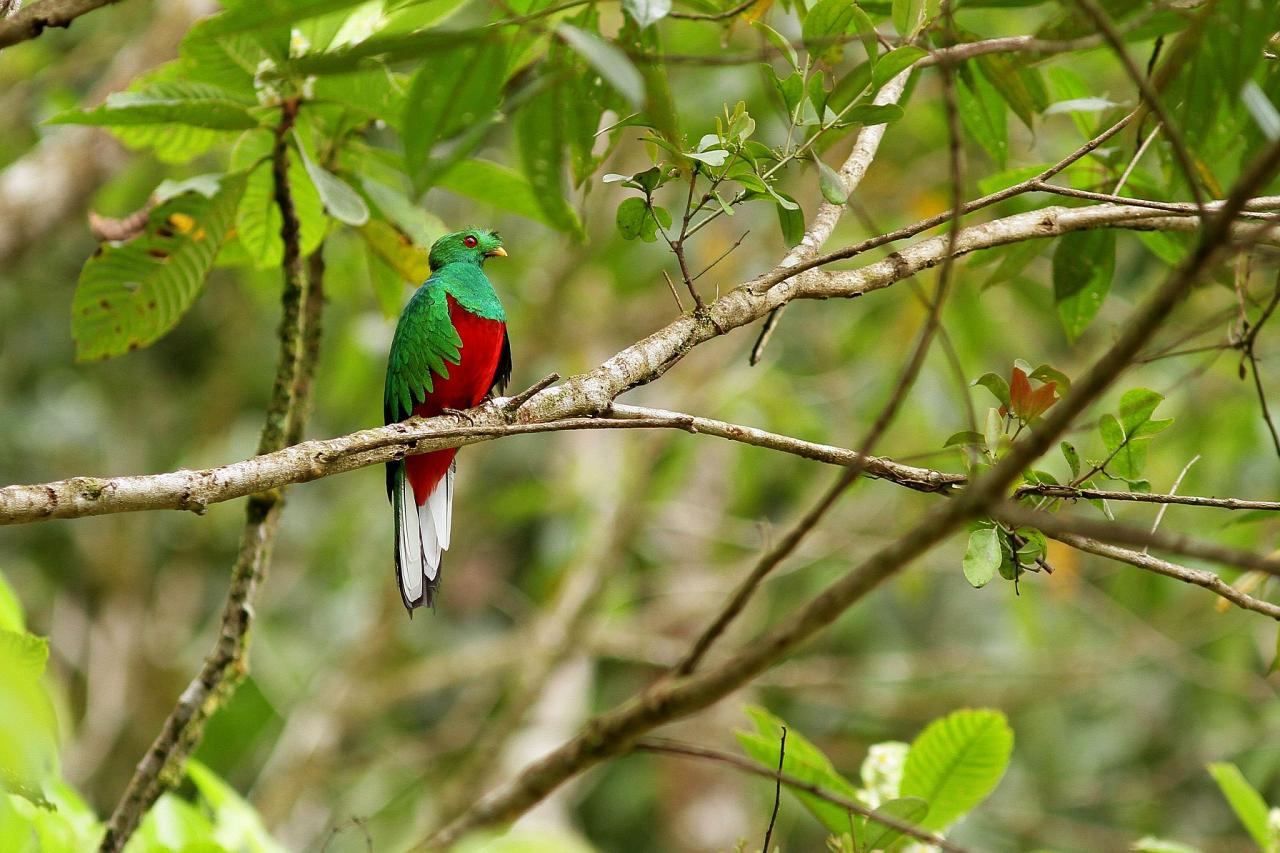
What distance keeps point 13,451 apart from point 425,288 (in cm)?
621

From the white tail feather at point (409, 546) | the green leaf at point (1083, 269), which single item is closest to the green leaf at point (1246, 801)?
the green leaf at point (1083, 269)

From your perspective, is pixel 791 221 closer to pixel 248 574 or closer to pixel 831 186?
pixel 831 186

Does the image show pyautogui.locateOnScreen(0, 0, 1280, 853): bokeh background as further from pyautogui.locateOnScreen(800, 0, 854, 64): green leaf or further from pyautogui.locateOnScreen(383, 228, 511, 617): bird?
pyautogui.locateOnScreen(800, 0, 854, 64): green leaf

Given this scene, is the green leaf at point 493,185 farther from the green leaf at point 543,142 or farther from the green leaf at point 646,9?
the green leaf at point 646,9

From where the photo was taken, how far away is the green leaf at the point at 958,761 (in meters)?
2.46

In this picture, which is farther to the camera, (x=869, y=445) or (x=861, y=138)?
(x=861, y=138)

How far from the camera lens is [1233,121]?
192 centimetres

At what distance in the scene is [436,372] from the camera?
10.6 feet

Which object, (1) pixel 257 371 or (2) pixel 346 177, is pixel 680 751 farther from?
(1) pixel 257 371

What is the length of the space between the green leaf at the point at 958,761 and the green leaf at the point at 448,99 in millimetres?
1604

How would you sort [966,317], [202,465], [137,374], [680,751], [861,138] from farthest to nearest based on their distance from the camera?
[137,374]
[202,465]
[966,317]
[861,138]
[680,751]

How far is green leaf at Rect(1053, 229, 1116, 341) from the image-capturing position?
2650mm

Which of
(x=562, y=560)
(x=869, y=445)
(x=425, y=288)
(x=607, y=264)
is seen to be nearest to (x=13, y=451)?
(x=562, y=560)

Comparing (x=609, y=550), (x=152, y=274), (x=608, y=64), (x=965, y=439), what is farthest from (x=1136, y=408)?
(x=609, y=550)
